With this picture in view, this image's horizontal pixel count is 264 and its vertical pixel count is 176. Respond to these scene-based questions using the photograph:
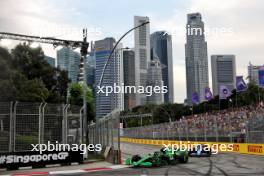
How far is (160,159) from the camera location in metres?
20.9

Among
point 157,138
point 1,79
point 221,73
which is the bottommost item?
point 157,138

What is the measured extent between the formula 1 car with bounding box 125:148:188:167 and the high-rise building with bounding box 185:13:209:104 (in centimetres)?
4515

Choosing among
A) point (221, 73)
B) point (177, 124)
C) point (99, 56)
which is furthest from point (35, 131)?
point (221, 73)

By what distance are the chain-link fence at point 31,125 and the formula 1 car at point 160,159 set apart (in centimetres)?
422

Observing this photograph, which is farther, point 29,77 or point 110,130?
point 29,77

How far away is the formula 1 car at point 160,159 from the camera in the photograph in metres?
20.3

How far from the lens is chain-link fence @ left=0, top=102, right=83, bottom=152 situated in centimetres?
2064

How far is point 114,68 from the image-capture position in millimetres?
39500

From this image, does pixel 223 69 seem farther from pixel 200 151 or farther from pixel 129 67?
pixel 200 151

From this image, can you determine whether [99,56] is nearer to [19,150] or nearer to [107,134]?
[107,134]

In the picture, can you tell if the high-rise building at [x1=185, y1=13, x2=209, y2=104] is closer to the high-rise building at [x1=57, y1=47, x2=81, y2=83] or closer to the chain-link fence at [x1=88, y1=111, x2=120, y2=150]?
the high-rise building at [x1=57, y1=47, x2=81, y2=83]

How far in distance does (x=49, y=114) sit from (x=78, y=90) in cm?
5736

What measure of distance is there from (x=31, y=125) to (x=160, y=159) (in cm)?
687

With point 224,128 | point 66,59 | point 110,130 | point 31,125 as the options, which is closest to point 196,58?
point 66,59
